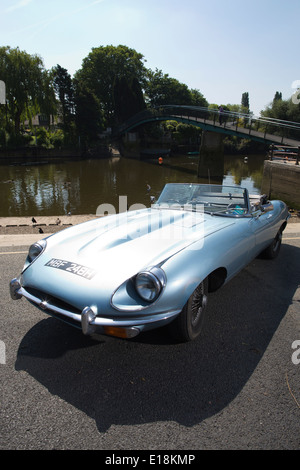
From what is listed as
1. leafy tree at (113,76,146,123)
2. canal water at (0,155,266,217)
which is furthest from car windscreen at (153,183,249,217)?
leafy tree at (113,76,146,123)

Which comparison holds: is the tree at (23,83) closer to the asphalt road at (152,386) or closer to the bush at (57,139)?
the bush at (57,139)

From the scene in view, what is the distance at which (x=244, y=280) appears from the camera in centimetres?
460

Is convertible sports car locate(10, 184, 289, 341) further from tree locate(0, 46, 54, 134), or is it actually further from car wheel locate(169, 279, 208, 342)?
tree locate(0, 46, 54, 134)

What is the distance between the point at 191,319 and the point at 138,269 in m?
0.74

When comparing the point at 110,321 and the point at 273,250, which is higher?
the point at 110,321

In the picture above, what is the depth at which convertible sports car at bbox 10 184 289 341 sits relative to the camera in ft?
8.24

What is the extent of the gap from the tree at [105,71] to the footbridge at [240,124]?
95.1 ft

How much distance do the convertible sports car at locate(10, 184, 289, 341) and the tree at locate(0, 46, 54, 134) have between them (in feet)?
142

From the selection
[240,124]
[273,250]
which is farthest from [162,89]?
[273,250]

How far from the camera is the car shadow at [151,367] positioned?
228 cm

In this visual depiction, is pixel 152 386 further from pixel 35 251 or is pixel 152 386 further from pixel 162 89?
pixel 162 89

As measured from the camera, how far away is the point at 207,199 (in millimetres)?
4660

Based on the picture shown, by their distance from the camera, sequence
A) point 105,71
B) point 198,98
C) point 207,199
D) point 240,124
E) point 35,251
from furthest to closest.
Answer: point 198,98, point 105,71, point 240,124, point 207,199, point 35,251

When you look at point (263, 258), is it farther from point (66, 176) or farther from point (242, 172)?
point (242, 172)
